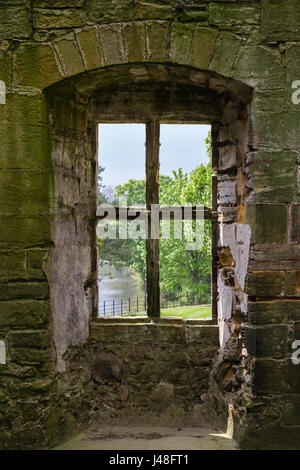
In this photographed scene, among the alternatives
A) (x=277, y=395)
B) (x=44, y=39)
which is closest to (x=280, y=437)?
(x=277, y=395)

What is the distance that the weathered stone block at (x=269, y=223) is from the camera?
9.28 ft

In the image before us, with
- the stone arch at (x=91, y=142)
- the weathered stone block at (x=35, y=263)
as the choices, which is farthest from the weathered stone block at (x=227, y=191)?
the weathered stone block at (x=35, y=263)

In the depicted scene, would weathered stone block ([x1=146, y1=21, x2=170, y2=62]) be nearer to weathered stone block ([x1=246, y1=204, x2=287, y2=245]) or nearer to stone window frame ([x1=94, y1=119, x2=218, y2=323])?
stone window frame ([x1=94, y1=119, x2=218, y2=323])

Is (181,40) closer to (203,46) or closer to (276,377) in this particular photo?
(203,46)

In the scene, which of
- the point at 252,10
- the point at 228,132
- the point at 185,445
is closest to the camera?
the point at 252,10

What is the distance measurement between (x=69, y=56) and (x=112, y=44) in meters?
0.30

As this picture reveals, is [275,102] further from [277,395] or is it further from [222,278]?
[277,395]

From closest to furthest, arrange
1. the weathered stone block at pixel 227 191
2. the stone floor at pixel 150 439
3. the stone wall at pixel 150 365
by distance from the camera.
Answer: the stone floor at pixel 150 439
the weathered stone block at pixel 227 191
the stone wall at pixel 150 365

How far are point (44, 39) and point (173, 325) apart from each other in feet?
7.97

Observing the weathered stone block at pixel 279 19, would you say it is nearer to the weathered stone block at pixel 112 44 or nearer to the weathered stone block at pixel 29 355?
the weathered stone block at pixel 112 44

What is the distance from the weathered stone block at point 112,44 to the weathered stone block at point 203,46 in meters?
0.49

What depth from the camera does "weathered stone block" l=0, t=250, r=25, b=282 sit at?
2.88 m

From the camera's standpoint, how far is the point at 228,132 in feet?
11.2

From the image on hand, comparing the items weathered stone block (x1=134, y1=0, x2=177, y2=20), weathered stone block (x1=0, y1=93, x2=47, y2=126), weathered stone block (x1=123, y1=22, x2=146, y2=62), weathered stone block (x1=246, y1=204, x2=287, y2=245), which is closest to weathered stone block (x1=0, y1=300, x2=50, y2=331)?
weathered stone block (x1=0, y1=93, x2=47, y2=126)
